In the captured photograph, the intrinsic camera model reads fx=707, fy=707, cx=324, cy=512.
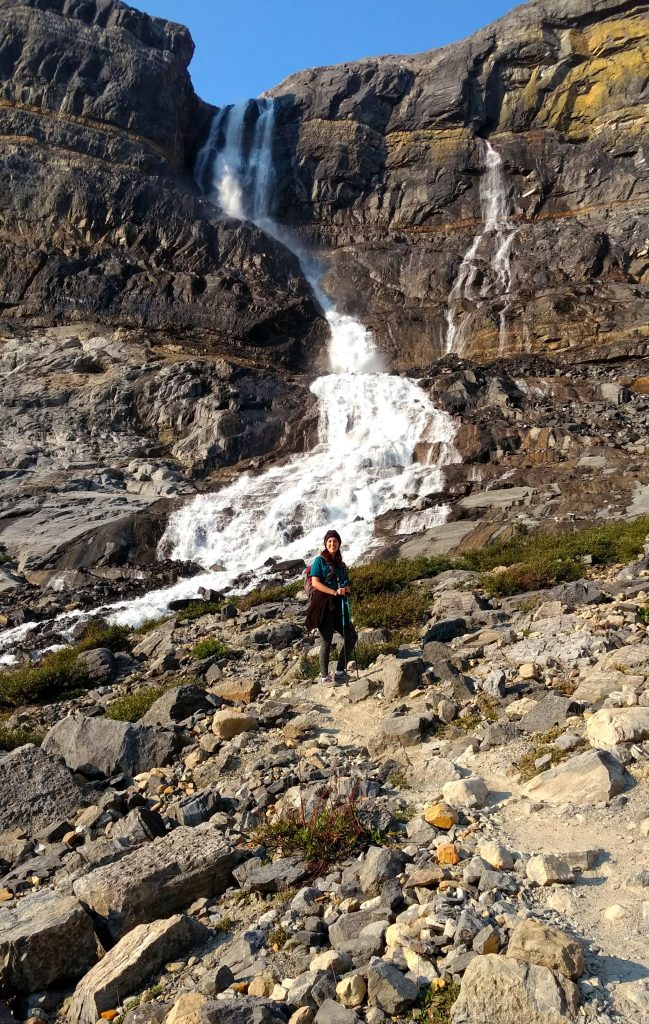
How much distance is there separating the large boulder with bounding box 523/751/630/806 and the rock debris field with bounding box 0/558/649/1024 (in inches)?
0.6

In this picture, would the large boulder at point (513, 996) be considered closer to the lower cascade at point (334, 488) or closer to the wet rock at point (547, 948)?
the wet rock at point (547, 948)

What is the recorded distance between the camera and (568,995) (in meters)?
2.95

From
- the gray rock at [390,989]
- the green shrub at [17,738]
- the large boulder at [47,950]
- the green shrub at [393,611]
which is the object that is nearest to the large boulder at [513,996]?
the gray rock at [390,989]

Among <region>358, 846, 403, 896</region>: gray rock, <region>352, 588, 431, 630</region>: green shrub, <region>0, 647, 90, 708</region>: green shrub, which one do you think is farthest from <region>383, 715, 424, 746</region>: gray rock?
<region>0, 647, 90, 708</region>: green shrub

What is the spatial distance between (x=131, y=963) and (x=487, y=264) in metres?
47.0

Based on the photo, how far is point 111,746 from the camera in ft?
22.7

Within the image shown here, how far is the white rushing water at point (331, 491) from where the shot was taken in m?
22.1

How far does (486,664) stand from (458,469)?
18648 millimetres

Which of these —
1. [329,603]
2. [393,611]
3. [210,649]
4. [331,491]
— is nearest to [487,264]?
[331,491]

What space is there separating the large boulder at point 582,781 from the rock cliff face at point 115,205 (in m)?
37.4

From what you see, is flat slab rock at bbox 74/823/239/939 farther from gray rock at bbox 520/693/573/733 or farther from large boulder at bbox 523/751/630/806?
gray rock at bbox 520/693/573/733

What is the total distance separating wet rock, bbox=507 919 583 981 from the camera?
3096 mm

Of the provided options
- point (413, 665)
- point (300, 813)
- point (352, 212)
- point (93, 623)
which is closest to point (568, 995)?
point (300, 813)

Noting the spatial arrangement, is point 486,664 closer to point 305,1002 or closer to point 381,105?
point 305,1002
